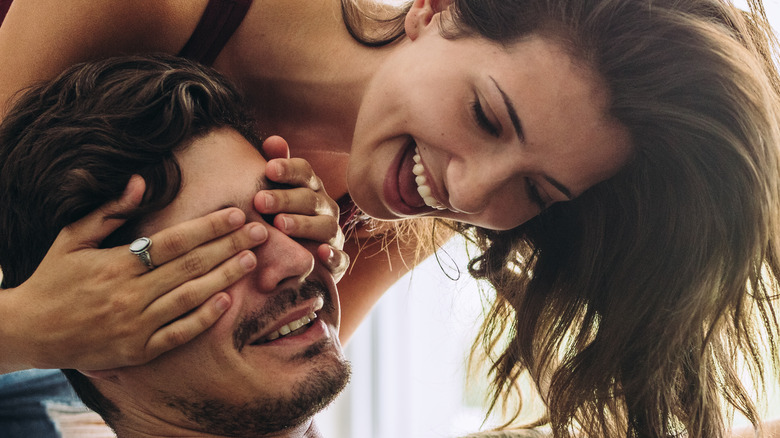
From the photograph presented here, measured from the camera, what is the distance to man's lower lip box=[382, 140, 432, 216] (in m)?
1.64

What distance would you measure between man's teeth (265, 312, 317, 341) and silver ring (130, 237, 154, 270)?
0.84 ft

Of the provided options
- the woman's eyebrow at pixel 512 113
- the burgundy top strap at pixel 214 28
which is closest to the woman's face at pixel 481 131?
the woman's eyebrow at pixel 512 113

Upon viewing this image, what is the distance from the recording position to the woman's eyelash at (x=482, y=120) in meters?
1.50

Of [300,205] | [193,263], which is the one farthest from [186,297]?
[300,205]

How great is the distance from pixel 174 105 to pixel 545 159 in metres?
0.67

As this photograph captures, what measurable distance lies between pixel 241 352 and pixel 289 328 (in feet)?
0.36

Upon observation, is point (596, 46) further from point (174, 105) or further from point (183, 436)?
point (183, 436)

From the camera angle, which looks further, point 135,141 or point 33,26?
point 33,26

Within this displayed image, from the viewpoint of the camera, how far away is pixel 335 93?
72.9 inches

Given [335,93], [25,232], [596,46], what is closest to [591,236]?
[596,46]

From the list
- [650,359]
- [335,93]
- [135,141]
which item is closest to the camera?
[135,141]

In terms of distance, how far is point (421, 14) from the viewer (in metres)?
1.67

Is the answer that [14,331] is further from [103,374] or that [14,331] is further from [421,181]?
[421,181]

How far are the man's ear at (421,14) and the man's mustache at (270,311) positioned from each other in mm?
557
